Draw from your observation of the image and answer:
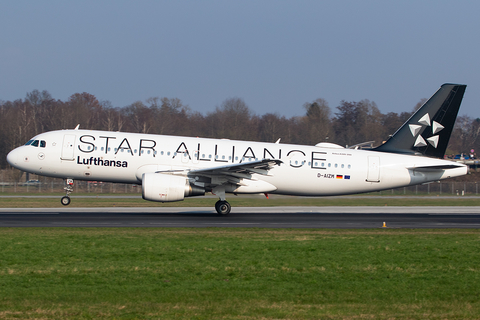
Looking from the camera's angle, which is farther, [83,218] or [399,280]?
[83,218]

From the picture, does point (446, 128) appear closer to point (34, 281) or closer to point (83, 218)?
point (83, 218)

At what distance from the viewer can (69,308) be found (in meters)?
7.76

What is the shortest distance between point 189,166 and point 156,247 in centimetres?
1190

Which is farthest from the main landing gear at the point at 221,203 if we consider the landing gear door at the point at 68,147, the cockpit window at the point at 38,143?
the cockpit window at the point at 38,143

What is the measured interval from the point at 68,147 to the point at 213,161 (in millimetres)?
7648

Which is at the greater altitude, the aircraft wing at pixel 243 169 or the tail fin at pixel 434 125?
the tail fin at pixel 434 125

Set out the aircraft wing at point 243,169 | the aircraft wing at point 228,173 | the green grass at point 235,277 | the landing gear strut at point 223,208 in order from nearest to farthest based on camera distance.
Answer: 1. the green grass at point 235,277
2. the aircraft wing at point 243,169
3. the aircraft wing at point 228,173
4. the landing gear strut at point 223,208

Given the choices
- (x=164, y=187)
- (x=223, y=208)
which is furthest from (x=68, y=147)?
(x=223, y=208)

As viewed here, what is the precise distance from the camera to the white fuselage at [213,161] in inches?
967

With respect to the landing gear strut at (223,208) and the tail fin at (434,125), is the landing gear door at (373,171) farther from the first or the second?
the landing gear strut at (223,208)

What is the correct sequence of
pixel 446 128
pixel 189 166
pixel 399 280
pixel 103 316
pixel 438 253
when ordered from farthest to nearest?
pixel 446 128
pixel 189 166
pixel 438 253
pixel 399 280
pixel 103 316

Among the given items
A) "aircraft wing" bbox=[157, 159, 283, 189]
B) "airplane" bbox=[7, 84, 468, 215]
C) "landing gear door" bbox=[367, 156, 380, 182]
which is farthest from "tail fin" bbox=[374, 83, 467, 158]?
"aircraft wing" bbox=[157, 159, 283, 189]

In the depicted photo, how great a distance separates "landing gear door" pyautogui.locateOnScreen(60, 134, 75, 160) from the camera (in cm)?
2469

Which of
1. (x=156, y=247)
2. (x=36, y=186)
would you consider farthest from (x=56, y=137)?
(x=36, y=186)
